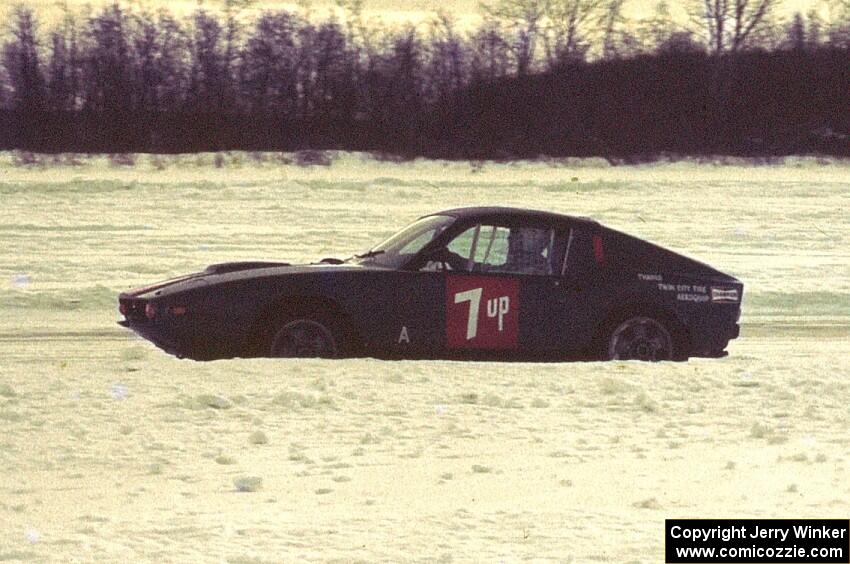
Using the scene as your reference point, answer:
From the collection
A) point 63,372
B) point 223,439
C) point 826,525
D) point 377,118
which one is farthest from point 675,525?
point 377,118

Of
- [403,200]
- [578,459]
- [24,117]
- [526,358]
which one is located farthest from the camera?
[24,117]

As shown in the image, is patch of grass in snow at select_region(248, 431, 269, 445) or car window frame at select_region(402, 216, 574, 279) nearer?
patch of grass in snow at select_region(248, 431, 269, 445)

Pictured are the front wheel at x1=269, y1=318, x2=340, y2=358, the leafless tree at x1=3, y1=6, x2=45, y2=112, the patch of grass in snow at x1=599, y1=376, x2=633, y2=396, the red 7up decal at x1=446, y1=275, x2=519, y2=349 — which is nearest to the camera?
the patch of grass in snow at x1=599, y1=376, x2=633, y2=396

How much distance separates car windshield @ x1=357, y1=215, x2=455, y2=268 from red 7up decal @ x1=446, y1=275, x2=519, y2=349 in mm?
438

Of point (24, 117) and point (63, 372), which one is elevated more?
point (24, 117)

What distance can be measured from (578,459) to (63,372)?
181 inches

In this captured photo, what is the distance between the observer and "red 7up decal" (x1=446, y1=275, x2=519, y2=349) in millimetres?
11125

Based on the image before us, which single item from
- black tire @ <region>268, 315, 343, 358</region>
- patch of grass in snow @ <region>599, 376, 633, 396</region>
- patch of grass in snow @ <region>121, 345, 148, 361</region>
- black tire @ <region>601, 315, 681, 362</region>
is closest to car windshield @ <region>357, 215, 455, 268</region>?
black tire @ <region>268, 315, 343, 358</region>

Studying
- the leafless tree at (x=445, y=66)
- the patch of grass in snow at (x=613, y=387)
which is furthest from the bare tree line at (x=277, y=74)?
the patch of grass in snow at (x=613, y=387)

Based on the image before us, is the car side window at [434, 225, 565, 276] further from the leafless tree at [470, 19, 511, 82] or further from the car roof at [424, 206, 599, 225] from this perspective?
the leafless tree at [470, 19, 511, 82]

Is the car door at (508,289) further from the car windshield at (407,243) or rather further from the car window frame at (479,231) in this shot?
the car windshield at (407,243)

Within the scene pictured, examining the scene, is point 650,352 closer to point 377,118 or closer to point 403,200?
point 403,200

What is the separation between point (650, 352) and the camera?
11.7 metres

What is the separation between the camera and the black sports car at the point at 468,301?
1085 centimetres
